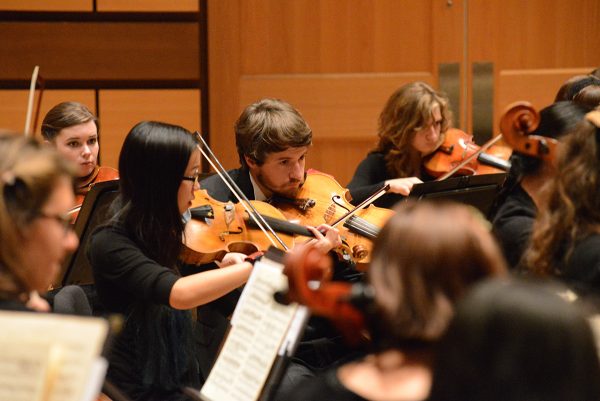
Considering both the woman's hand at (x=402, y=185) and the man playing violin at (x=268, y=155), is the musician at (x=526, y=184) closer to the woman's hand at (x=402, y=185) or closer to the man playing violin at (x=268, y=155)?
the man playing violin at (x=268, y=155)

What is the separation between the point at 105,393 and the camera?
7.46 feet

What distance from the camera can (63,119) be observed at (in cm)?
349

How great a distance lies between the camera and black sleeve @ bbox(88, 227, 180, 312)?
229cm

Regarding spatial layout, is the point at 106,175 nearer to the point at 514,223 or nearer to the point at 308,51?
the point at 308,51

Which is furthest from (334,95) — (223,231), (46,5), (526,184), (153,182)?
(526,184)

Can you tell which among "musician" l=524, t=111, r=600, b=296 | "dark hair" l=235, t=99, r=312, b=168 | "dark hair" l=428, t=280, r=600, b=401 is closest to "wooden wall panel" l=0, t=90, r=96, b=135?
"dark hair" l=235, t=99, r=312, b=168

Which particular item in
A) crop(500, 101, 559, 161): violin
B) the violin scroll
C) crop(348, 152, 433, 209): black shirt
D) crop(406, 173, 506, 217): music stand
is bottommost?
crop(348, 152, 433, 209): black shirt

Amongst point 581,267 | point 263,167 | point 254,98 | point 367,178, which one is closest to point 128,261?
point 263,167

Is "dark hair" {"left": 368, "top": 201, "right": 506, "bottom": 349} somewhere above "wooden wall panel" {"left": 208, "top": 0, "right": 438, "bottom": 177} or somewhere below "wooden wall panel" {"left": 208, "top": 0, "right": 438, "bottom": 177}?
below

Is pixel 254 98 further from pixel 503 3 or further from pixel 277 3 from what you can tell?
pixel 503 3

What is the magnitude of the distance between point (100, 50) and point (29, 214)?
318cm

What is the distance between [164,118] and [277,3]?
2.59ft

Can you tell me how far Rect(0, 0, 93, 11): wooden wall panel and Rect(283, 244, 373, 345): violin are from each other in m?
3.32

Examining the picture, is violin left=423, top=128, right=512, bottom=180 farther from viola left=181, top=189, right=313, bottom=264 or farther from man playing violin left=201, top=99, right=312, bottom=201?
viola left=181, top=189, right=313, bottom=264
